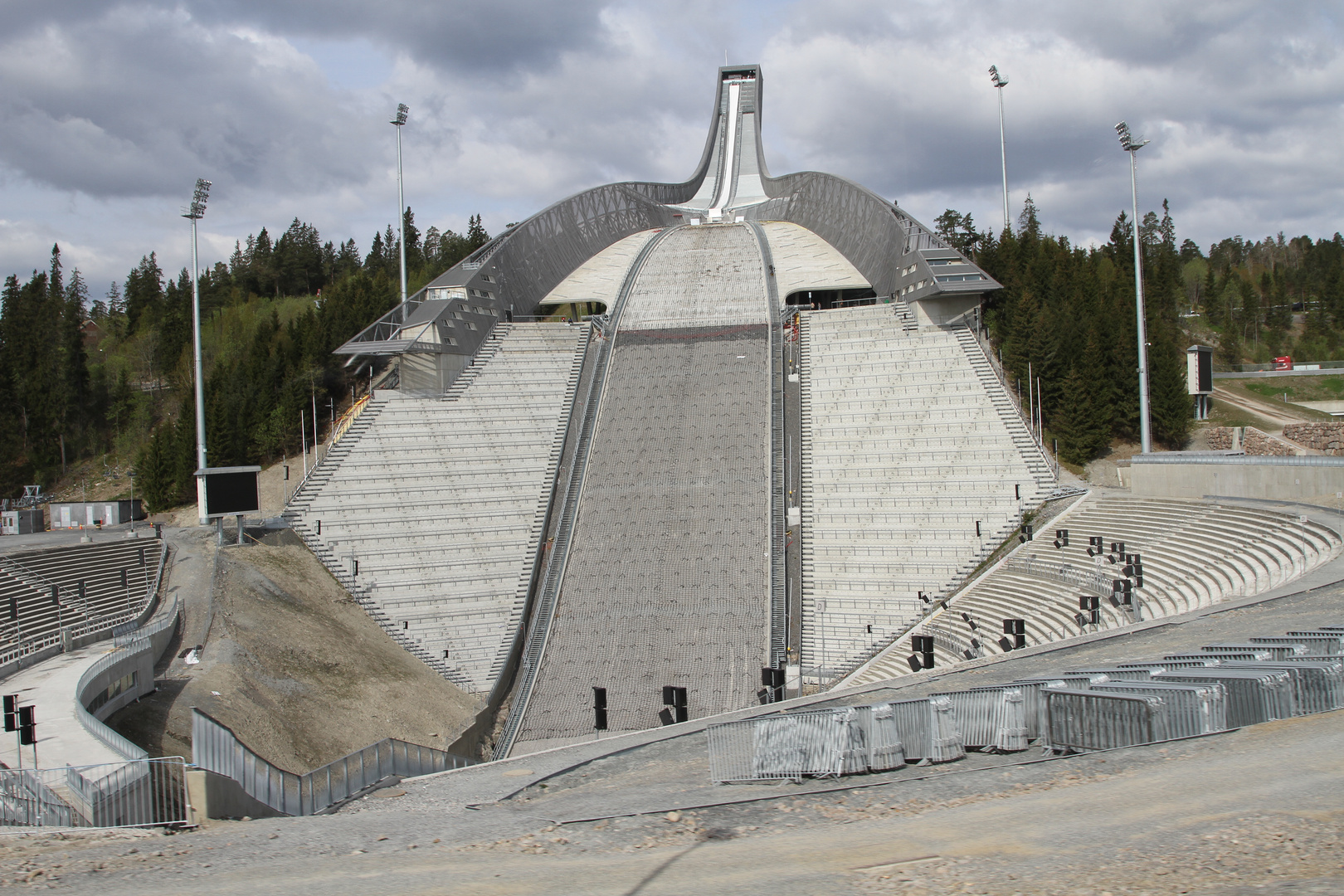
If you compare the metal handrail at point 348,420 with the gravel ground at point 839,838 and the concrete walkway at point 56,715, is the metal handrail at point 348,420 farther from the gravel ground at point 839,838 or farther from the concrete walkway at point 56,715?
the gravel ground at point 839,838

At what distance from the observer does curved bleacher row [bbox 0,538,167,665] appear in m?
18.0

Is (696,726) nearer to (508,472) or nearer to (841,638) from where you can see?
(841,638)

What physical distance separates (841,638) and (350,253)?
8136 cm

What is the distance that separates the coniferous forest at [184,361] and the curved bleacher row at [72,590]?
13.0 m

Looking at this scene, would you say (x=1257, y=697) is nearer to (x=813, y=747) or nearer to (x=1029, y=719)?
(x=1029, y=719)

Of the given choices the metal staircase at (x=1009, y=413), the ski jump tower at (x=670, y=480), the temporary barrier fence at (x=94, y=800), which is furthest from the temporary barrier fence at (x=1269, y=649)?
the metal staircase at (x=1009, y=413)

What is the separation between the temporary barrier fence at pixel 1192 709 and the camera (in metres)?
7.94

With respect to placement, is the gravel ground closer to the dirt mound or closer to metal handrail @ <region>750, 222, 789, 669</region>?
the dirt mound

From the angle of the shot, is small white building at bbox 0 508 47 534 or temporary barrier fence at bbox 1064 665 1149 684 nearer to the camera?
temporary barrier fence at bbox 1064 665 1149 684

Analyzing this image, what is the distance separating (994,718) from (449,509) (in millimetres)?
20176

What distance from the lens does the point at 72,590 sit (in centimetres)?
2088

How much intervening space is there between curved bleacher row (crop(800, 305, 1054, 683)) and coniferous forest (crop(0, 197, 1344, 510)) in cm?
467

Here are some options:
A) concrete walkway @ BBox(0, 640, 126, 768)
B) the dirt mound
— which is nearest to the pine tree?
the dirt mound

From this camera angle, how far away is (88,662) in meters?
15.7
